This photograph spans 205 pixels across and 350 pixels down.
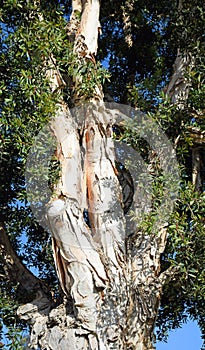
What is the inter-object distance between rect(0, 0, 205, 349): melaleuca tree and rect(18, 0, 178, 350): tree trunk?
12 mm

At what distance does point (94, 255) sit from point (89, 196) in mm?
783

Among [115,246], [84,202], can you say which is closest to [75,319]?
[115,246]

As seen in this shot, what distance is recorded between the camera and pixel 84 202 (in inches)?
258

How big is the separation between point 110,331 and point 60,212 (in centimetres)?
134

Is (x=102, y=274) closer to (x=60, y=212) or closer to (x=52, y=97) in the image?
(x=60, y=212)

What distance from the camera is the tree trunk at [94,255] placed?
5.90 metres

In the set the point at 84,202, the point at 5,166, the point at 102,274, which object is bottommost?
the point at 102,274

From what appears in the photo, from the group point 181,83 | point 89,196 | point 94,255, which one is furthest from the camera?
point 181,83

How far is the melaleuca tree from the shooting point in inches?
238

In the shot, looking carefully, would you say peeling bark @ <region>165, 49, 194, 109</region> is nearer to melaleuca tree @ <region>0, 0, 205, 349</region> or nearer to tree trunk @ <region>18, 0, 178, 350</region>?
melaleuca tree @ <region>0, 0, 205, 349</region>

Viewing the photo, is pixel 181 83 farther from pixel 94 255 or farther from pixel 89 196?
pixel 94 255

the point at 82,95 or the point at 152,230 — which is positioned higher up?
the point at 82,95

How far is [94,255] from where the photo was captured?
20.1 feet

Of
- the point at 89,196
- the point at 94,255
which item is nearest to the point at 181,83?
the point at 89,196
